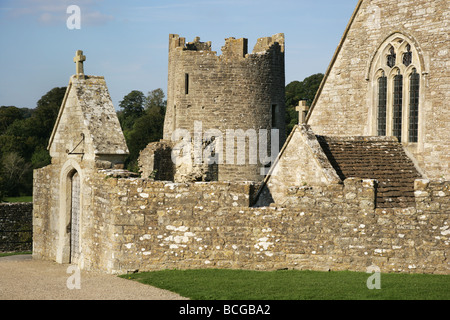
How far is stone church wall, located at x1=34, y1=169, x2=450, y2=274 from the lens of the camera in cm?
1233

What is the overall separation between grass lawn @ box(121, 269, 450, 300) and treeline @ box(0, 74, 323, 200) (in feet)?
137

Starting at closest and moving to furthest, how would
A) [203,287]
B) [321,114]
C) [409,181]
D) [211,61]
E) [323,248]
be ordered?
[203,287]
[323,248]
[409,181]
[321,114]
[211,61]

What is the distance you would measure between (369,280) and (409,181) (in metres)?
3.99

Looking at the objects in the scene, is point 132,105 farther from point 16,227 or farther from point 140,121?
point 16,227

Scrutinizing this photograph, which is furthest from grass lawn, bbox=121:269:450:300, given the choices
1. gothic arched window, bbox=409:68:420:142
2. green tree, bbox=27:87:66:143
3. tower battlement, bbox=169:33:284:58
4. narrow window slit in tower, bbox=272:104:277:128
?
green tree, bbox=27:87:66:143

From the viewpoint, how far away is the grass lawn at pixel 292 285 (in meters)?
10.9

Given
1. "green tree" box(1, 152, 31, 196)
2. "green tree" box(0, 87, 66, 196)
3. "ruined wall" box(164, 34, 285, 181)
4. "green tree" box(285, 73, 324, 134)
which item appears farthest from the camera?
"green tree" box(285, 73, 324, 134)

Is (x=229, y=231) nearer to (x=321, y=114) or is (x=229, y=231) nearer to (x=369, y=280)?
(x=369, y=280)

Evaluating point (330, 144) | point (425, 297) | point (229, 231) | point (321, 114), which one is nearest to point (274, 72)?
point (321, 114)

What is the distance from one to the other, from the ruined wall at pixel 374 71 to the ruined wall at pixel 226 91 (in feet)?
60.1

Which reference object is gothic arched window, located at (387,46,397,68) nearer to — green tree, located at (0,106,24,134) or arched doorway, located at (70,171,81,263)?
arched doorway, located at (70,171,81,263)

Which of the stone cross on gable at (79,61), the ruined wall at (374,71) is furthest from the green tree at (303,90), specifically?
the stone cross on gable at (79,61)
